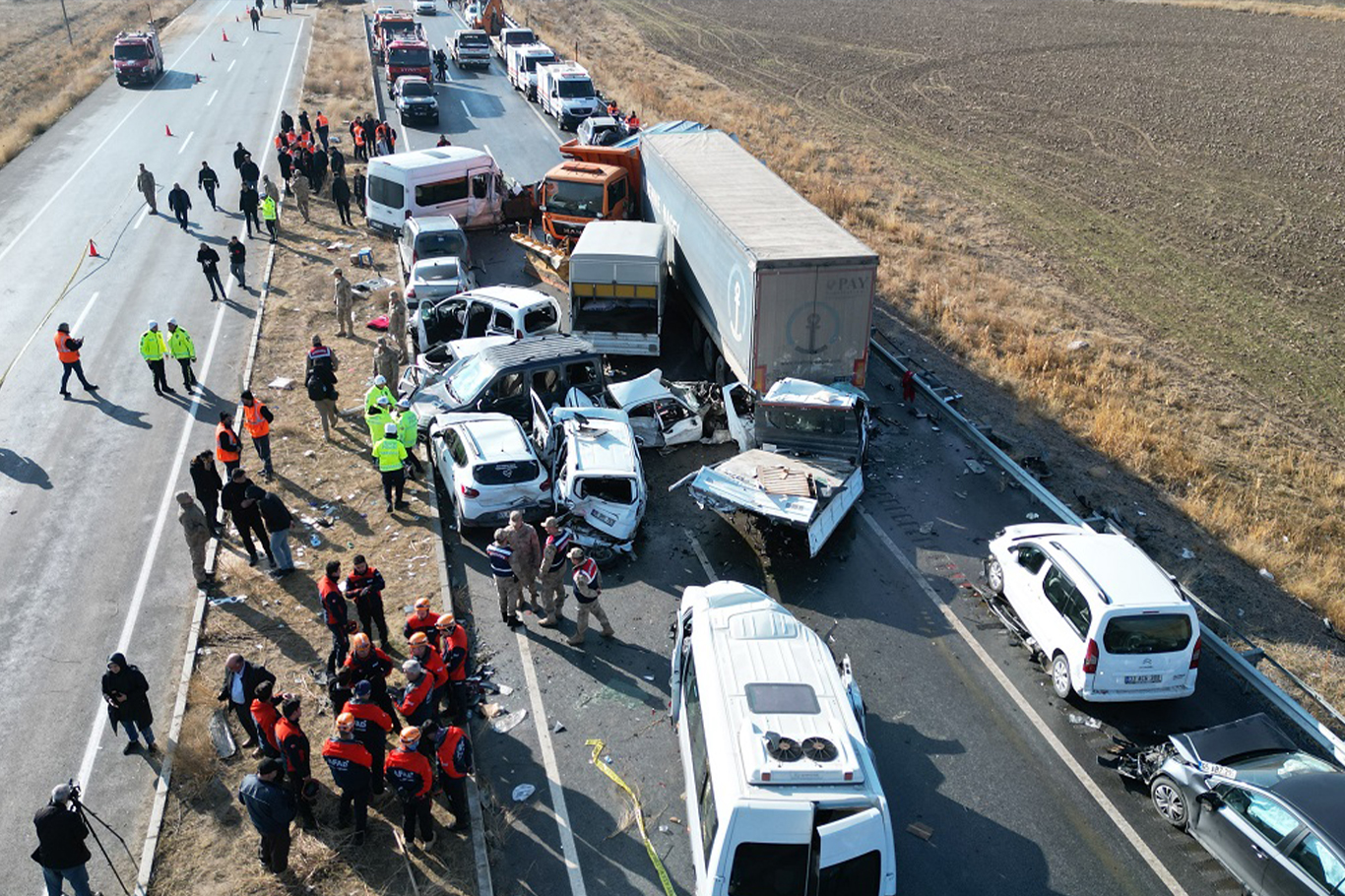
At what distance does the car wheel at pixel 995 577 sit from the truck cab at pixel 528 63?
3516cm

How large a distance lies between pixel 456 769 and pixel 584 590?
3047 mm

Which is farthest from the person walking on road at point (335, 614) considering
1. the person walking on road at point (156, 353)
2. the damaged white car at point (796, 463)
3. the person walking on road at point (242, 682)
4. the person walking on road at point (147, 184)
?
the person walking on road at point (147, 184)

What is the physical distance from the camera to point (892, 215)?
30.3 meters

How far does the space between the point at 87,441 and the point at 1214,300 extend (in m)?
26.3

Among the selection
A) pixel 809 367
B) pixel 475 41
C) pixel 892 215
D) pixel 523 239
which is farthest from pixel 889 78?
pixel 809 367

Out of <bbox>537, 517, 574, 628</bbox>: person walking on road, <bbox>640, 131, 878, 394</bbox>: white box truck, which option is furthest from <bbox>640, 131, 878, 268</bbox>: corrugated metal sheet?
<bbox>537, 517, 574, 628</bbox>: person walking on road

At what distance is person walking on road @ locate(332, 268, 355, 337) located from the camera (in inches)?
785

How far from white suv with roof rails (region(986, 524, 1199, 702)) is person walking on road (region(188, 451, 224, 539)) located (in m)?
11.1

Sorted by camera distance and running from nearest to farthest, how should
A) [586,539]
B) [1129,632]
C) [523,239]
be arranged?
1. [1129,632]
2. [586,539]
3. [523,239]

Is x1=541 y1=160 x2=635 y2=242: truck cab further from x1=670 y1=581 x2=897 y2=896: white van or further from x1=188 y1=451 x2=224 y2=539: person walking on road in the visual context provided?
x1=670 y1=581 x2=897 y2=896: white van

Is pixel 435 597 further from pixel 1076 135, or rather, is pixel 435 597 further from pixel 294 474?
pixel 1076 135

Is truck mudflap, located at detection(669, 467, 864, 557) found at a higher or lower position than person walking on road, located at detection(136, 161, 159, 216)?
lower

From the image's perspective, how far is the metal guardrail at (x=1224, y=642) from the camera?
412 inches

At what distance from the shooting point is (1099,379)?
792 inches
